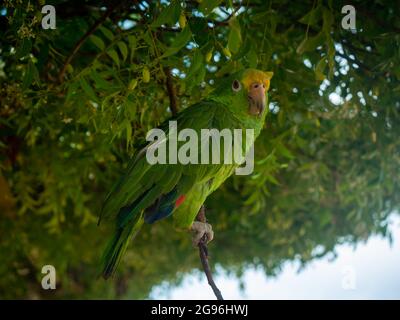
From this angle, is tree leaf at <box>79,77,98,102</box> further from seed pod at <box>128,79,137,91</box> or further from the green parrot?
the green parrot

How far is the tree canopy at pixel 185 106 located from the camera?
1476 mm

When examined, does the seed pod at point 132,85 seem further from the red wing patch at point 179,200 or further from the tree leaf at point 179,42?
the red wing patch at point 179,200

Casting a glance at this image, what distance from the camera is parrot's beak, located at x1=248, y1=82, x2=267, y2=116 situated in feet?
4.11

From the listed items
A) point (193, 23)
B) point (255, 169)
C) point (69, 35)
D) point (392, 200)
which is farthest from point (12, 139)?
point (392, 200)

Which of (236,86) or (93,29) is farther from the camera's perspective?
(93,29)

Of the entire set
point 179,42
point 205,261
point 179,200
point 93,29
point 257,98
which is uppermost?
point 93,29

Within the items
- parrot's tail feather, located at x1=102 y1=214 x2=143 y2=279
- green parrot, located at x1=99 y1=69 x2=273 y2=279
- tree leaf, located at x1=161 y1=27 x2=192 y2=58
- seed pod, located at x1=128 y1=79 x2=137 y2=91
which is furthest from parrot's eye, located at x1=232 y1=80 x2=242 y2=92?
parrot's tail feather, located at x1=102 y1=214 x2=143 y2=279

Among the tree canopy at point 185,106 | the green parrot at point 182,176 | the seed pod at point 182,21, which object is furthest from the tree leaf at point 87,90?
the seed pod at point 182,21

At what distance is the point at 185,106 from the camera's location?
1.78m

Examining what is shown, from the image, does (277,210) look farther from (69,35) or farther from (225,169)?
(225,169)

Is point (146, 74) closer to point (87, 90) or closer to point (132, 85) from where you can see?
point (132, 85)

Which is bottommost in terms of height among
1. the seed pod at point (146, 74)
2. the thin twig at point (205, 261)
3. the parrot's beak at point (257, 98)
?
Answer: the thin twig at point (205, 261)

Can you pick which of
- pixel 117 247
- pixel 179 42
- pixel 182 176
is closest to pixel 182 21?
pixel 179 42

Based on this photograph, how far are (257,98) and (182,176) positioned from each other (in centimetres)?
23
